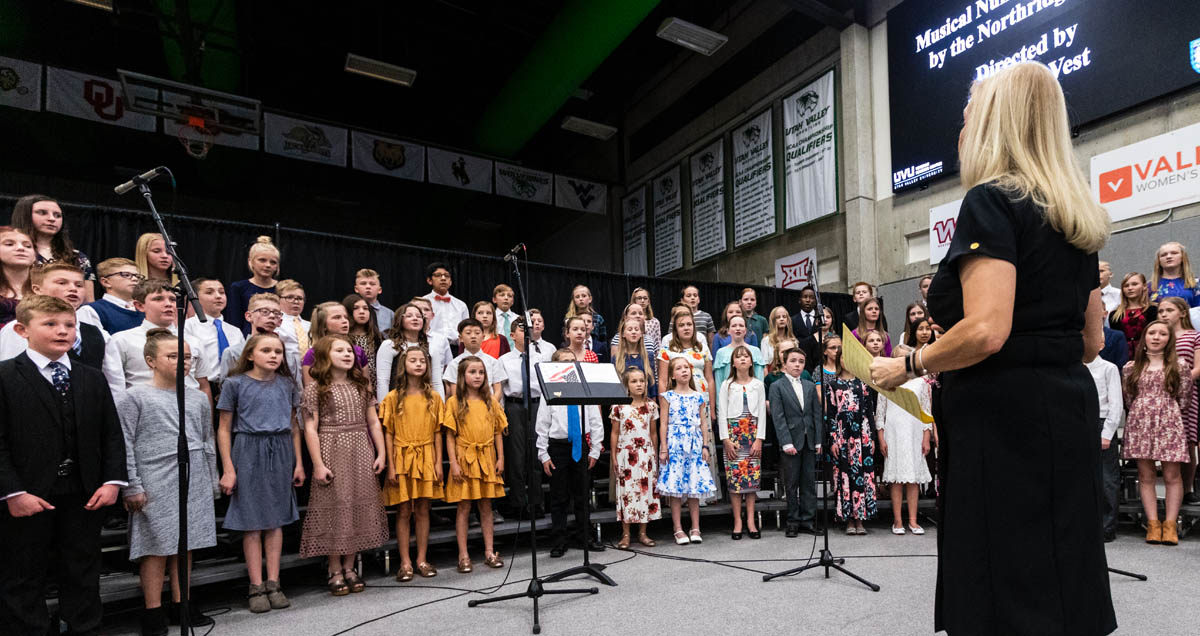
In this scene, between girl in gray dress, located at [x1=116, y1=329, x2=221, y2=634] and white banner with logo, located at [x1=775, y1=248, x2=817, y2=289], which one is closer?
girl in gray dress, located at [x1=116, y1=329, x2=221, y2=634]

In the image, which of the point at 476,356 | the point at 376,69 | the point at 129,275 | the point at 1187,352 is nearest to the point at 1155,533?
the point at 1187,352

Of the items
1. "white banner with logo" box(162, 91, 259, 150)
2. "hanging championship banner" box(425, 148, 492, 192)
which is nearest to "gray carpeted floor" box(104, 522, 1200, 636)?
"white banner with logo" box(162, 91, 259, 150)

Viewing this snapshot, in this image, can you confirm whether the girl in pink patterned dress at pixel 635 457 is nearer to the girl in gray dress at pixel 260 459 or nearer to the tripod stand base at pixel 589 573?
the tripod stand base at pixel 589 573

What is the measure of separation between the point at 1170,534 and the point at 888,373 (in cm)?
413

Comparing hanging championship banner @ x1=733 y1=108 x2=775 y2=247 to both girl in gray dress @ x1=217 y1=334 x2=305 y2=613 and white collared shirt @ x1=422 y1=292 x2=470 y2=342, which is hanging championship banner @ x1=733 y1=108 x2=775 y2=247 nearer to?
white collared shirt @ x1=422 y1=292 x2=470 y2=342

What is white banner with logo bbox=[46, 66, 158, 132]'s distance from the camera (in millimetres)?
8242

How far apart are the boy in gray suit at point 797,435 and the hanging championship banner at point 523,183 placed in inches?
302

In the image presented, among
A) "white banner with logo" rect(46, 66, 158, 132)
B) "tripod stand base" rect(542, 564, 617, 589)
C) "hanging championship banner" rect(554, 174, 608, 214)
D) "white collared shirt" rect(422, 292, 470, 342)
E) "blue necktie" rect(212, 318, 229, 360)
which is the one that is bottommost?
"tripod stand base" rect(542, 564, 617, 589)

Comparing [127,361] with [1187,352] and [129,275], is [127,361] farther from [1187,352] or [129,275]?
[1187,352]

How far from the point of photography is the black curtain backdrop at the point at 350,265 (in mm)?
4879

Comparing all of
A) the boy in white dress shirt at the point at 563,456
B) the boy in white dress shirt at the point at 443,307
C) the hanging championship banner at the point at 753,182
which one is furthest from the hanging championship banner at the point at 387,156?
the boy in white dress shirt at the point at 563,456

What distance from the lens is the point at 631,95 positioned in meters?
12.8

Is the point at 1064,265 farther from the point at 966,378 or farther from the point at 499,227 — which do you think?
the point at 499,227

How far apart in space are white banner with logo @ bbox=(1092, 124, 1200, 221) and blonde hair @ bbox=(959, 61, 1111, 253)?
17.3ft
